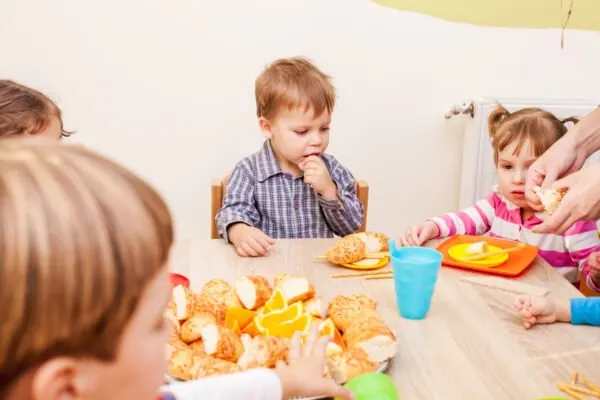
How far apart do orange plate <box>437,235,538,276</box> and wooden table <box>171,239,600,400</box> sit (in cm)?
2

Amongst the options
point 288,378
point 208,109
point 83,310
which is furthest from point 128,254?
point 208,109

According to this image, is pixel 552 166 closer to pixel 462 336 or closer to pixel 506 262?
pixel 506 262

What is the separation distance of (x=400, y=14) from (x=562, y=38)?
64 cm

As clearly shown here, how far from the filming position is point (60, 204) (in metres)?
0.50

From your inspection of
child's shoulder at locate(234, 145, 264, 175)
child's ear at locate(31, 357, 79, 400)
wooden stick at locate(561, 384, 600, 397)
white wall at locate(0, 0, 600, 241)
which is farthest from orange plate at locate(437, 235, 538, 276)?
white wall at locate(0, 0, 600, 241)

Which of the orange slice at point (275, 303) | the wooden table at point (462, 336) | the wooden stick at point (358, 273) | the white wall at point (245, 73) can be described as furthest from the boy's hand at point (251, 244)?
the white wall at point (245, 73)

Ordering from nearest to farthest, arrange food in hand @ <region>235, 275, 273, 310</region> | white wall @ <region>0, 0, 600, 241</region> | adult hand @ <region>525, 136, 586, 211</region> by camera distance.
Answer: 1. food in hand @ <region>235, 275, 273, 310</region>
2. adult hand @ <region>525, 136, 586, 211</region>
3. white wall @ <region>0, 0, 600, 241</region>

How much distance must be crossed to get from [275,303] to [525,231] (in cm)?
86

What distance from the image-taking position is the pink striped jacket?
1609mm

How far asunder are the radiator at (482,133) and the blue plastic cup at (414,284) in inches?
55.9

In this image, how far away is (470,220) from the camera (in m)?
1.70

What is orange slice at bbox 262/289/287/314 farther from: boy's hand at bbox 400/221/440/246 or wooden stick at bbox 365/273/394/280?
boy's hand at bbox 400/221/440/246

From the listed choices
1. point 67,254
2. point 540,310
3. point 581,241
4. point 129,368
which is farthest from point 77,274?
point 581,241

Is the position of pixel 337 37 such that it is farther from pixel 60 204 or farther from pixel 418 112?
pixel 60 204
